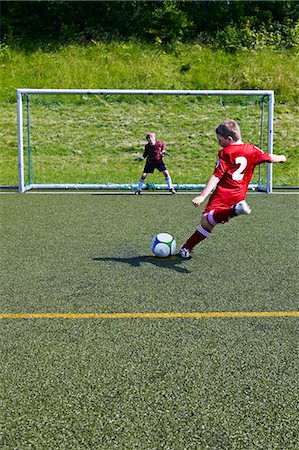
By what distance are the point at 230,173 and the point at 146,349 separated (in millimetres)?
2589

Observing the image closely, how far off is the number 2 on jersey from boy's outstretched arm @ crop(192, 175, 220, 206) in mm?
246

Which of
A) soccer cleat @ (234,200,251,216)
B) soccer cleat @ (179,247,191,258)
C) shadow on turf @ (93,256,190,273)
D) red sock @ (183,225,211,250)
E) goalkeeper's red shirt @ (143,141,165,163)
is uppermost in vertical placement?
soccer cleat @ (234,200,251,216)

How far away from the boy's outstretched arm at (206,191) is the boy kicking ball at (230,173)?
0.37ft

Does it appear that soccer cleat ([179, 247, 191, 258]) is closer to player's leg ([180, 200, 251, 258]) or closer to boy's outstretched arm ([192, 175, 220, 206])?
player's leg ([180, 200, 251, 258])

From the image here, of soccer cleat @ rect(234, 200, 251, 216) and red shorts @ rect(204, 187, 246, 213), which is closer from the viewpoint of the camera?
soccer cleat @ rect(234, 200, 251, 216)

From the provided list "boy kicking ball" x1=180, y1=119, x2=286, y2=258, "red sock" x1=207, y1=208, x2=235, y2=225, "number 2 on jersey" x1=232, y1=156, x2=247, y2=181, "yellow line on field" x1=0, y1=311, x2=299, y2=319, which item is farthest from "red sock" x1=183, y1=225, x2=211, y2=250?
"yellow line on field" x1=0, y1=311, x2=299, y2=319

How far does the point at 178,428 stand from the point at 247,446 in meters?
0.29

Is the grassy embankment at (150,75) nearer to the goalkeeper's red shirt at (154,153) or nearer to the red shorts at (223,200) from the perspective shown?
the goalkeeper's red shirt at (154,153)

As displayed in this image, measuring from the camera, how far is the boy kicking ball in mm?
5160

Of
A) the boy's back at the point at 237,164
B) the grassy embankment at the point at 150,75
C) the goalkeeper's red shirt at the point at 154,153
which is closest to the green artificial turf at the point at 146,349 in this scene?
the boy's back at the point at 237,164

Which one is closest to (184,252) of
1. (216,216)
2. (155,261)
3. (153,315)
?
(155,261)

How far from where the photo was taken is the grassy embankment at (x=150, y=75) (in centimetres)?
1552

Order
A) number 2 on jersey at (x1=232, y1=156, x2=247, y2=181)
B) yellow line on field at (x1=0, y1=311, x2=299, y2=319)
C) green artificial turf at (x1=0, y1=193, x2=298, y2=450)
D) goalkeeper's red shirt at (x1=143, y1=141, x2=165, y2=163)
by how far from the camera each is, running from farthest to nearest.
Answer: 1. goalkeeper's red shirt at (x1=143, y1=141, x2=165, y2=163)
2. number 2 on jersey at (x1=232, y1=156, x2=247, y2=181)
3. yellow line on field at (x1=0, y1=311, x2=299, y2=319)
4. green artificial turf at (x1=0, y1=193, x2=298, y2=450)

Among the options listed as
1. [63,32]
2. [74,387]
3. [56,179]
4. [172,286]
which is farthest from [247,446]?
[63,32]
